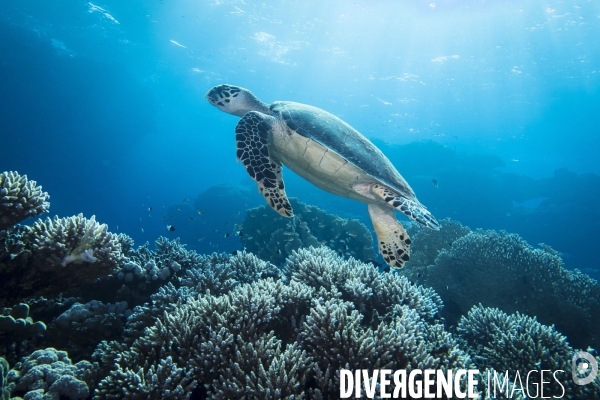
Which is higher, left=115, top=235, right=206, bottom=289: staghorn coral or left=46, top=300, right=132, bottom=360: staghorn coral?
left=115, top=235, right=206, bottom=289: staghorn coral

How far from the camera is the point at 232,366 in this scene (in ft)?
7.88

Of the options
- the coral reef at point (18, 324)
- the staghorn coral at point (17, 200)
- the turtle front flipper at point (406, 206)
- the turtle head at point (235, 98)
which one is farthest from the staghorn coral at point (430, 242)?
the staghorn coral at point (17, 200)

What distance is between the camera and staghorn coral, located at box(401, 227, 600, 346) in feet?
20.1

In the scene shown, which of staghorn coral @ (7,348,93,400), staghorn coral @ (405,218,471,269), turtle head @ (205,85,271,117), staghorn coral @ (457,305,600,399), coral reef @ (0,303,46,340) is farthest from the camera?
staghorn coral @ (405,218,471,269)

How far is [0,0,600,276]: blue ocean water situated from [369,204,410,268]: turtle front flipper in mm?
9982

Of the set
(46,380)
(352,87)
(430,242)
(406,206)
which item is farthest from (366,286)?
(352,87)

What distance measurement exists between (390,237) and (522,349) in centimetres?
246

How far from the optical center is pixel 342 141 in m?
4.63

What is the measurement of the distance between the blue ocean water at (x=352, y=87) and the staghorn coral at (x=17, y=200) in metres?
9.79

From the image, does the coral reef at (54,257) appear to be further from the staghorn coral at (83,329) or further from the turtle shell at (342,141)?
the turtle shell at (342,141)

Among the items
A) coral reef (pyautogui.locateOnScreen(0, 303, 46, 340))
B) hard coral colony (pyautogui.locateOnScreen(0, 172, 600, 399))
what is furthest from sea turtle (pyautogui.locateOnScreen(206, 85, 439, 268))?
coral reef (pyautogui.locateOnScreen(0, 303, 46, 340))

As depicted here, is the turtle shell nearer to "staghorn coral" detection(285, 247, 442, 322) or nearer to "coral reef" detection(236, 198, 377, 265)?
Result: "staghorn coral" detection(285, 247, 442, 322)

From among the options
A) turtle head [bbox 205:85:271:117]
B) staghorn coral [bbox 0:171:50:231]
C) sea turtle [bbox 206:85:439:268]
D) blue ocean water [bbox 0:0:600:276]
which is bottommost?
staghorn coral [bbox 0:171:50:231]

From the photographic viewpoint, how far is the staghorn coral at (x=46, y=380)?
7.03 ft
